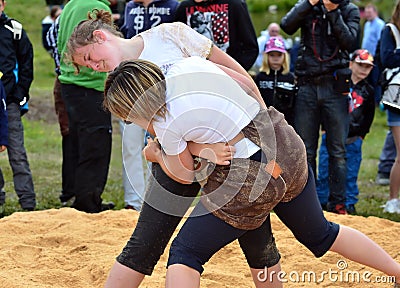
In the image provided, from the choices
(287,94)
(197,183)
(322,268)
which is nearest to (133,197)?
(287,94)

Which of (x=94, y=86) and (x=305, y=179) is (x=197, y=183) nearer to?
(x=305, y=179)

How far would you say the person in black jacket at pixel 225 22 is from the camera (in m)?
6.43

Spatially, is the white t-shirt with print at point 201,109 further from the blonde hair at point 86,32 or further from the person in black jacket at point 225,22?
the person in black jacket at point 225,22

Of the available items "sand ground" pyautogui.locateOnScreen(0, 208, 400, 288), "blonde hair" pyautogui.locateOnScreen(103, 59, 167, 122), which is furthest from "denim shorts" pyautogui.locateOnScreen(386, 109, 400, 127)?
"blonde hair" pyautogui.locateOnScreen(103, 59, 167, 122)

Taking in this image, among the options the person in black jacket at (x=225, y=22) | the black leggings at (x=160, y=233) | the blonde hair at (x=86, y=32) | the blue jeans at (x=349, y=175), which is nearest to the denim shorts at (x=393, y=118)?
the blue jeans at (x=349, y=175)

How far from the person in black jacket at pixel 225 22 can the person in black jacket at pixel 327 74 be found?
473mm

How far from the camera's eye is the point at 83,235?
559 cm

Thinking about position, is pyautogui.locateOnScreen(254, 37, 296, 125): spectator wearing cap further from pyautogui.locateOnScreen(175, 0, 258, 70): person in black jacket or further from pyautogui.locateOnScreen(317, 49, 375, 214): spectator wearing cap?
pyautogui.locateOnScreen(317, 49, 375, 214): spectator wearing cap

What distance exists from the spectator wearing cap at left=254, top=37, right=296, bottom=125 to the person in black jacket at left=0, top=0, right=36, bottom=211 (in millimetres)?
2389

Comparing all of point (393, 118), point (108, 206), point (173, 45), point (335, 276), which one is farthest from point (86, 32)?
point (393, 118)

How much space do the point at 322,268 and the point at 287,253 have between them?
0.39 meters

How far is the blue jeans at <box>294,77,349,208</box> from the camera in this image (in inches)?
260

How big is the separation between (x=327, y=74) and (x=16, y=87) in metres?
3.01

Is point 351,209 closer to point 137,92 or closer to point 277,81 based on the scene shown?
point 277,81
